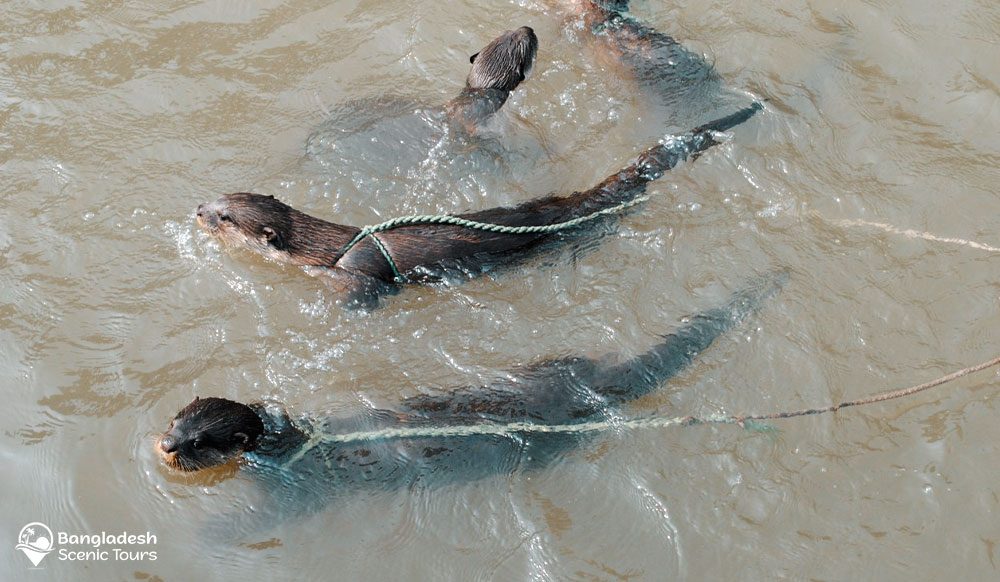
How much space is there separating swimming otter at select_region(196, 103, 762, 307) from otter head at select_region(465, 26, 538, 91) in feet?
4.83

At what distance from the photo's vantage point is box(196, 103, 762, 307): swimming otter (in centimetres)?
577

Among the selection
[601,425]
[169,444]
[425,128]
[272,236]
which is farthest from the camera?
[425,128]

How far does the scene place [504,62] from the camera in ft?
23.3

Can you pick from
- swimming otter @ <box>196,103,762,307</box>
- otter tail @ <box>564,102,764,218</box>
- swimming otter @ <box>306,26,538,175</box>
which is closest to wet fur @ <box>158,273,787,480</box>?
swimming otter @ <box>196,103,762,307</box>

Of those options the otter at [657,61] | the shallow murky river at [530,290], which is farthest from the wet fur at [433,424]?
the otter at [657,61]

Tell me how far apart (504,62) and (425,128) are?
2.91 feet

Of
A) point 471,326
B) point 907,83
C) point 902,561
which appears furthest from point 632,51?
point 902,561

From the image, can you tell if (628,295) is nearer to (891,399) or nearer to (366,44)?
(891,399)

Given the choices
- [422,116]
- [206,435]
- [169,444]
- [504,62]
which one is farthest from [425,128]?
[169,444]

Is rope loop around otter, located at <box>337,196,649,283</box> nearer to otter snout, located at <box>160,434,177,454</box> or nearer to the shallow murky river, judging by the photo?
the shallow murky river

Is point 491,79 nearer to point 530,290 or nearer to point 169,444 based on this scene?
point 530,290

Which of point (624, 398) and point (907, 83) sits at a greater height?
point (907, 83)

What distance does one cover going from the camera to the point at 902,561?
463 cm

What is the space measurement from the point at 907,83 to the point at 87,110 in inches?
274
